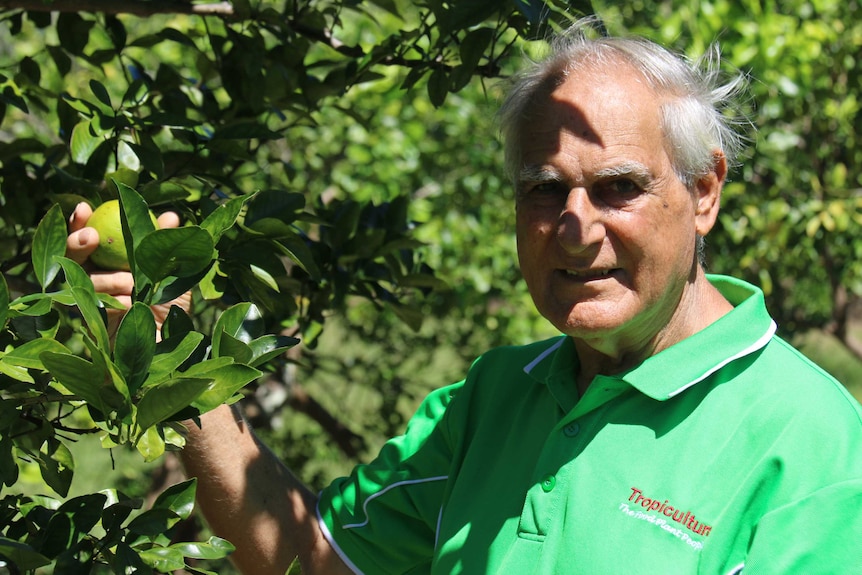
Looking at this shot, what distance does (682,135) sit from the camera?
1.68 m

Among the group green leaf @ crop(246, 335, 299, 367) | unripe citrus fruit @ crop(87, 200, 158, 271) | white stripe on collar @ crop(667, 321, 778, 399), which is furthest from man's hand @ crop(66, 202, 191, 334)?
white stripe on collar @ crop(667, 321, 778, 399)

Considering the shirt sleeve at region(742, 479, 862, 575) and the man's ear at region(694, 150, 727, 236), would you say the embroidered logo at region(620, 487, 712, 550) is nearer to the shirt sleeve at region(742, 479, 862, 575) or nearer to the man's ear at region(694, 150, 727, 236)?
the shirt sleeve at region(742, 479, 862, 575)

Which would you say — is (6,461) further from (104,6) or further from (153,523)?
(104,6)

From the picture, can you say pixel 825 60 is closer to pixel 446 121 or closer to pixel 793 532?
pixel 446 121

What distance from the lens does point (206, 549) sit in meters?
1.35

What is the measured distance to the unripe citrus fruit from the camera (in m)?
1.50

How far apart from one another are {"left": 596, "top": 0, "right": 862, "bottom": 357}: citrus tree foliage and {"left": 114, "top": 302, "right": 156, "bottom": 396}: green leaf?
2689 mm

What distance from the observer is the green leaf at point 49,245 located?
1.37m

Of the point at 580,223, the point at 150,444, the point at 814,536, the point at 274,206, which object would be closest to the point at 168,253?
the point at 150,444

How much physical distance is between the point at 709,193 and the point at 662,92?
0.20 metres

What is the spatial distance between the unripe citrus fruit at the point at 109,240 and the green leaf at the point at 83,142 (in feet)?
0.68

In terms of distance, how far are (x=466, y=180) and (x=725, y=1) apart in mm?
1126

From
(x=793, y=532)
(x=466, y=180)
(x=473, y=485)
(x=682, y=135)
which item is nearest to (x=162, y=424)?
(x=473, y=485)

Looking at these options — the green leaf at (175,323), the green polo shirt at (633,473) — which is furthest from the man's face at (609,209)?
the green leaf at (175,323)
